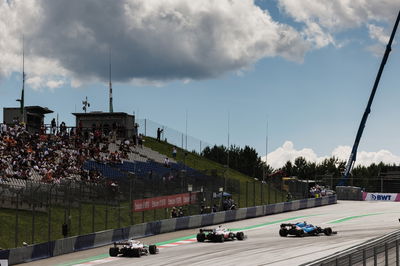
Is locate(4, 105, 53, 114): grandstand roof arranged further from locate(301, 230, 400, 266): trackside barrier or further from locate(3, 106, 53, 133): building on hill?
locate(301, 230, 400, 266): trackside barrier

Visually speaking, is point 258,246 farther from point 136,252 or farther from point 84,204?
point 84,204

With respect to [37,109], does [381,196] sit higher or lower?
lower

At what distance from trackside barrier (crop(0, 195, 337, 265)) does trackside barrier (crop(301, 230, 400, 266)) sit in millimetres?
17035

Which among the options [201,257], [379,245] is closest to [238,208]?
[201,257]

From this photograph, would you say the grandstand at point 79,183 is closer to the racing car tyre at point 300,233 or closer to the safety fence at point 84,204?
the safety fence at point 84,204

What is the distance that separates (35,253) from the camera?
28.8 metres

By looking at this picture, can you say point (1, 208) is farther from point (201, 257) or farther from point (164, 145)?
point (164, 145)

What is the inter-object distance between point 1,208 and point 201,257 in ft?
30.8

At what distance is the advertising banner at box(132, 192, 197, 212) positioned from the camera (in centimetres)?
3828

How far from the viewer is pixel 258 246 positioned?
31562mm

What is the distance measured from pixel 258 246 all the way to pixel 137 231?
8084 millimetres

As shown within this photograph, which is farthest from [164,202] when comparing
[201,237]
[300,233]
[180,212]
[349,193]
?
[349,193]

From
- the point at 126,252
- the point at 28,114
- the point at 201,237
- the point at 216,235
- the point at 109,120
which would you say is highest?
the point at 109,120

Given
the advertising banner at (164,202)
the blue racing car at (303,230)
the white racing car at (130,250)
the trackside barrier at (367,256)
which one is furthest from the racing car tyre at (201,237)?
the trackside barrier at (367,256)
